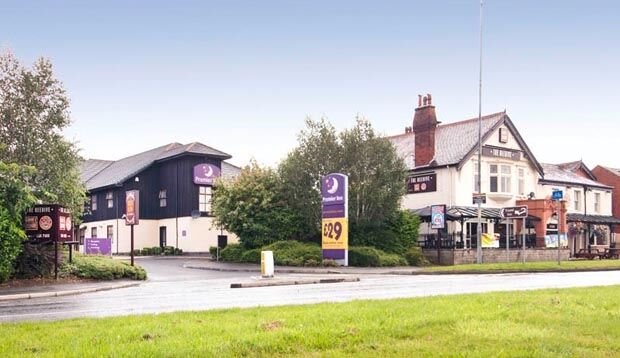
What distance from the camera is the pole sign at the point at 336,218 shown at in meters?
34.9

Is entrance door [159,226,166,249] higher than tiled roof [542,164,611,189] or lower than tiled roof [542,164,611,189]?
lower

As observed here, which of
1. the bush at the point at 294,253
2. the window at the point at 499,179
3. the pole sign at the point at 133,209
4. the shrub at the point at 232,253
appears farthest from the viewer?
the window at the point at 499,179

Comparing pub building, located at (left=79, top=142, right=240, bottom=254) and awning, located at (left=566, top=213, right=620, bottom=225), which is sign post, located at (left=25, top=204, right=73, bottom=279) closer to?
pub building, located at (left=79, top=142, right=240, bottom=254)

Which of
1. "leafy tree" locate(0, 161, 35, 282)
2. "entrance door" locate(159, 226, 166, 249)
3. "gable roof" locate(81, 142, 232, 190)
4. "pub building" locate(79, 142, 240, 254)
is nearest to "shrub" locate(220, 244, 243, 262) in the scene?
"pub building" locate(79, 142, 240, 254)

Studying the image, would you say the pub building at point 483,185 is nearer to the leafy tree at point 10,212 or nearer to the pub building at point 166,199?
the pub building at point 166,199

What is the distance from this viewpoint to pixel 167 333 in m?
8.97

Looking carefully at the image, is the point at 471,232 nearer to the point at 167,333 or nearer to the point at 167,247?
the point at 167,247

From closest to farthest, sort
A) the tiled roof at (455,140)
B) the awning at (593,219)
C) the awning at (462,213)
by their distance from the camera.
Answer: the awning at (462,213) → the tiled roof at (455,140) → the awning at (593,219)

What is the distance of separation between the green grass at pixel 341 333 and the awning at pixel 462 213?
103ft

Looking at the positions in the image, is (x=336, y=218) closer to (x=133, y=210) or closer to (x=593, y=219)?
(x=133, y=210)

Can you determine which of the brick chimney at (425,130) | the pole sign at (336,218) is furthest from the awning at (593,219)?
the pole sign at (336,218)

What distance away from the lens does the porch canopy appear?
142ft

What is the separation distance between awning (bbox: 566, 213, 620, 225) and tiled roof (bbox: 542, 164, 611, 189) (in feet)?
9.17

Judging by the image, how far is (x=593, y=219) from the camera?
178 ft
